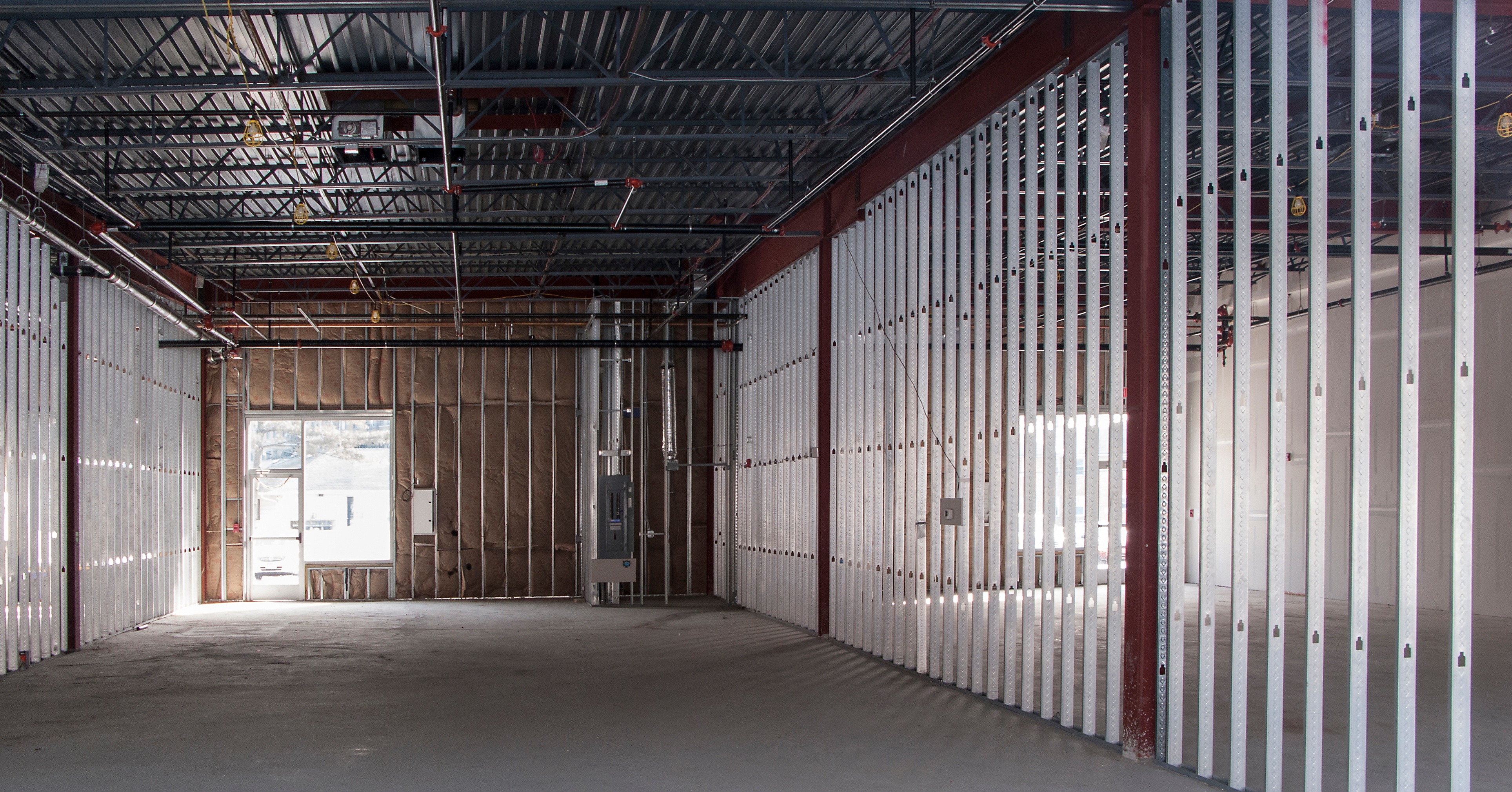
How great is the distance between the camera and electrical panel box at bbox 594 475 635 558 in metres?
19.6

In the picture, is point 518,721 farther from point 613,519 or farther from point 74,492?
point 613,519

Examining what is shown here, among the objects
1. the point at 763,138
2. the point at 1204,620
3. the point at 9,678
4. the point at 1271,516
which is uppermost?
the point at 763,138

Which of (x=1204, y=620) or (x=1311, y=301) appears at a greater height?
(x=1311, y=301)

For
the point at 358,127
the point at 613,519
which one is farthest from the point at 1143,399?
the point at 613,519

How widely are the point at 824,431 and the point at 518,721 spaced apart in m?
6.43

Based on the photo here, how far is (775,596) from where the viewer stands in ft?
55.9

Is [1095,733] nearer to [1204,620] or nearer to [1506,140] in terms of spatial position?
[1204,620]

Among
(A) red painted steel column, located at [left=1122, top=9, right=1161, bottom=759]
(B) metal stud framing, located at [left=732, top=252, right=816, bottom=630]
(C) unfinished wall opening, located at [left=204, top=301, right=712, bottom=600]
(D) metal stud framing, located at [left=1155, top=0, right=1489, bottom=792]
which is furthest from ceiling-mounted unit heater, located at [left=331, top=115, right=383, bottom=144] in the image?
(C) unfinished wall opening, located at [left=204, top=301, right=712, bottom=600]

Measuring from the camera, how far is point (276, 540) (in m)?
21.0

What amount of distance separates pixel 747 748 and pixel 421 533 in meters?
14.4

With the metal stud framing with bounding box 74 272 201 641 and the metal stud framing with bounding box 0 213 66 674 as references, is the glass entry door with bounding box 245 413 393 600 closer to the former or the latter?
the metal stud framing with bounding box 74 272 201 641

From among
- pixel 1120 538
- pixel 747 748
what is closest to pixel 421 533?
pixel 747 748

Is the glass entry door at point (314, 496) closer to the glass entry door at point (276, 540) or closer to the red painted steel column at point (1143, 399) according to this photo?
the glass entry door at point (276, 540)

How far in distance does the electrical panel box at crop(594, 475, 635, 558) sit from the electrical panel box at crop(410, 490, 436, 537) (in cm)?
360
